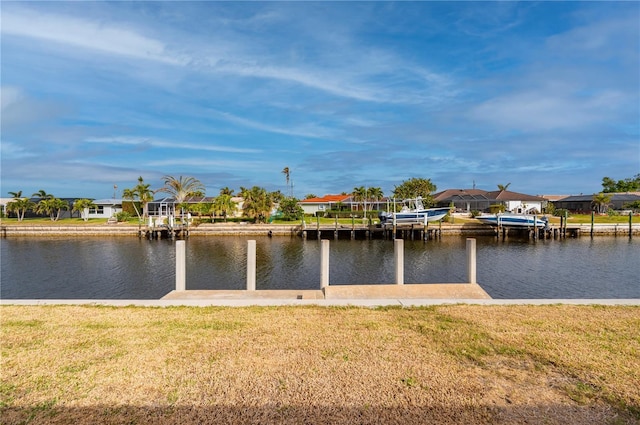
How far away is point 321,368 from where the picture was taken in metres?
4.77

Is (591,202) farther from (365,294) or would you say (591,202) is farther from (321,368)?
(321,368)

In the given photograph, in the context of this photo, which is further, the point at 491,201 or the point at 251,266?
the point at 491,201

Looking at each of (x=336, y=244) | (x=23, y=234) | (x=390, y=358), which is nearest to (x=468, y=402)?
(x=390, y=358)

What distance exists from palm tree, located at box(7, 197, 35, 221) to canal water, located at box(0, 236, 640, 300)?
3274 centimetres

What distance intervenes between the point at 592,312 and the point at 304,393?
659 cm

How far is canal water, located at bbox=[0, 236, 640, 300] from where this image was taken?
17734 mm

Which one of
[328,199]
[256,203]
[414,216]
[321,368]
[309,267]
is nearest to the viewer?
[321,368]

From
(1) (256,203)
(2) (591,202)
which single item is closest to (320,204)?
(1) (256,203)

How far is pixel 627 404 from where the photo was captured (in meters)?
3.93

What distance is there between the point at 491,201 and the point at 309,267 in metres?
53.4

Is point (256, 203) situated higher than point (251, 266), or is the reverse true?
point (256, 203)

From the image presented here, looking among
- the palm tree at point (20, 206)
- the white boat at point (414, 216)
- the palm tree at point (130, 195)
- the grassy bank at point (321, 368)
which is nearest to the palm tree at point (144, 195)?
the palm tree at point (130, 195)

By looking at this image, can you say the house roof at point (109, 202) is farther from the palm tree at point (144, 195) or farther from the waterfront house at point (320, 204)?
the waterfront house at point (320, 204)

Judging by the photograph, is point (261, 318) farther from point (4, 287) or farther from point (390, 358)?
point (4, 287)
